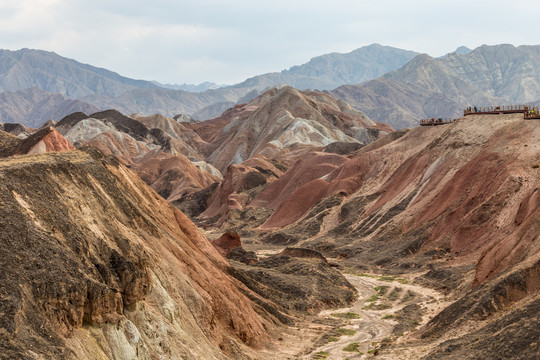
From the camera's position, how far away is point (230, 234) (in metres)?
65.8

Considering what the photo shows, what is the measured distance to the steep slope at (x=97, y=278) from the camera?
19.5m

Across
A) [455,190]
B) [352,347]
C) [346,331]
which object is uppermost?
[455,190]

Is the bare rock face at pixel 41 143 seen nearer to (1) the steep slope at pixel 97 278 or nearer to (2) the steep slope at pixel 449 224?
(1) the steep slope at pixel 97 278

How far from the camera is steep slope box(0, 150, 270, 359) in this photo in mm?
19547

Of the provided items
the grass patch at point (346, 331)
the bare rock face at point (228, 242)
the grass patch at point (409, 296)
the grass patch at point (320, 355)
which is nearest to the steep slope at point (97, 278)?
the grass patch at point (320, 355)

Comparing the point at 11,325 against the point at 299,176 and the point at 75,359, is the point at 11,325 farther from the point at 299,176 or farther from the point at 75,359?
the point at 299,176

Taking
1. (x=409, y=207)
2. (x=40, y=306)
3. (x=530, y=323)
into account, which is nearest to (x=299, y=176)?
(x=409, y=207)

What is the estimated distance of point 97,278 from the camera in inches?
904

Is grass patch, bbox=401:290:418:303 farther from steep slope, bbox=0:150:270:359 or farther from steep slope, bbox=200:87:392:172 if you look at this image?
steep slope, bbox=200:87:392:172

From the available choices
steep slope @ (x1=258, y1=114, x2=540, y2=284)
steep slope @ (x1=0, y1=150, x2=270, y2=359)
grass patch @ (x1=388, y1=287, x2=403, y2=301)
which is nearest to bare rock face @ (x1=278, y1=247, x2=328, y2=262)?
steep slope @ (x1=258, y1=114, x2=540, y2=284)

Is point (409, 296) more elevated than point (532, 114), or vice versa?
point (532, 114)

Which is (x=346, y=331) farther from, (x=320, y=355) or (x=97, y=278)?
(x=97, y=278)

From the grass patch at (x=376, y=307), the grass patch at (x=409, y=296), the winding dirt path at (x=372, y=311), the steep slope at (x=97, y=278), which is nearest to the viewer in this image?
the steep slope at (x=97, y=278)

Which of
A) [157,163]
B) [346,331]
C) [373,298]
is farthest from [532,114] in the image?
[157,163]
